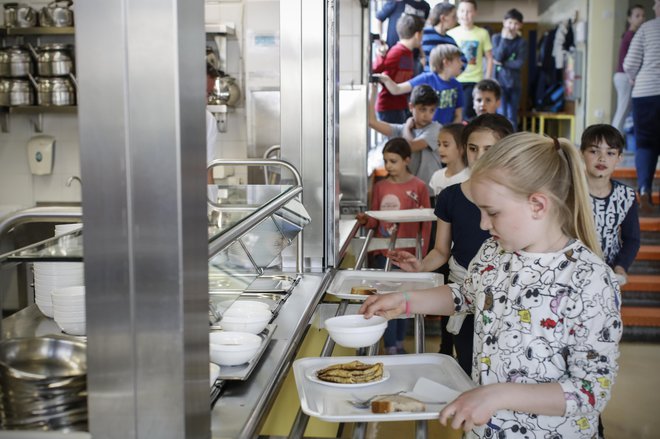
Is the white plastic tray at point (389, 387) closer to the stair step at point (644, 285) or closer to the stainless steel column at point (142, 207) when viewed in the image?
the stainless steel column at point (142, 207)

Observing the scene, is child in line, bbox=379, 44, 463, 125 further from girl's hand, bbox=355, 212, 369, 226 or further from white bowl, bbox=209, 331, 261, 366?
white bowl, bbox=209, 331, 261, 366

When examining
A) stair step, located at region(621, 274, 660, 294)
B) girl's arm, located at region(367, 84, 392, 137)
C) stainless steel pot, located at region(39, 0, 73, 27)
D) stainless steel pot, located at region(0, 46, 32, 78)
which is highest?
stainless steel pot, located at region(39, 0, 73, 27)

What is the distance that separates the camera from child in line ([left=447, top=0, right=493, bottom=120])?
7957 millimetres

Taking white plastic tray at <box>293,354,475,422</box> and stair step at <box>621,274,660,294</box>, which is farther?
stair step at <box>621,274,660,294</box>

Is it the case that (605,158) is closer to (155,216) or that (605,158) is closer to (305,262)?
(305,262)

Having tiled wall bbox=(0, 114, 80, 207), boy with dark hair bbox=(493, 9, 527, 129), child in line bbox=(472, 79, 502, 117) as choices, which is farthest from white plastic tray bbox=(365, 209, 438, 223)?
boy with dark hair bbox=(493, 9, 527, 129)

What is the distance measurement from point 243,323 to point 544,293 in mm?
733

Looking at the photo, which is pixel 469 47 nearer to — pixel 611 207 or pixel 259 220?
pixel 611 207

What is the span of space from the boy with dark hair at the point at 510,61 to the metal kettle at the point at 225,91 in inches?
141

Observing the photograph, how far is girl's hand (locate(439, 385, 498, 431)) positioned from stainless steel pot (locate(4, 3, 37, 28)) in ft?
17.8

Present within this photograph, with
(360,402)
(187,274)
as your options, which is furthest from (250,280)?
(187,274)

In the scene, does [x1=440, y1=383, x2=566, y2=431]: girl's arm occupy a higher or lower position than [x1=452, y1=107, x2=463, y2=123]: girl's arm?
lower

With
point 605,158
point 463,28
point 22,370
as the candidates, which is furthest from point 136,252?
point 463,28

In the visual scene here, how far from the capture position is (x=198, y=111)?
3.92 feet
